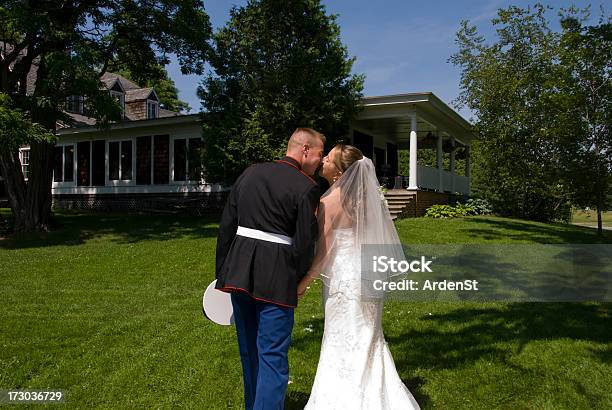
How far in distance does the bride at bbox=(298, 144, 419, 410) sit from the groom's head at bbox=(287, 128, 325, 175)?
14.1 inches

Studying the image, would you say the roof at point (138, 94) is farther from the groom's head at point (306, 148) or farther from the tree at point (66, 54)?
the groom's head at point (306, 148)

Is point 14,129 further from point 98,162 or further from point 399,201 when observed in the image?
point 98,162

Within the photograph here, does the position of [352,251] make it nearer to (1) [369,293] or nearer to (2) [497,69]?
(1) [369,293]

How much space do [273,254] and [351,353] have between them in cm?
99

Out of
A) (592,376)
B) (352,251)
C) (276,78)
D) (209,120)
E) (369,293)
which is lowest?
(592,376)

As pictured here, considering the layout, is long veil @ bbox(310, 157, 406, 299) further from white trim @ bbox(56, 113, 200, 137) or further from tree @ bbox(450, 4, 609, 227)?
white trim @ bbox(56, 113, 200, 137)

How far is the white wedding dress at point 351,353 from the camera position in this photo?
3477mm

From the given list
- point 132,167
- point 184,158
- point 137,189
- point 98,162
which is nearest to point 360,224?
point 184,158

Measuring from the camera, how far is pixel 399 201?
16.9m

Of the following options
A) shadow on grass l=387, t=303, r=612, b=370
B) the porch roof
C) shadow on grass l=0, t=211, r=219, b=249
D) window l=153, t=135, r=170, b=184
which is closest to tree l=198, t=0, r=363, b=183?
the porch roof

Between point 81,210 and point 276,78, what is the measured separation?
13.6 m

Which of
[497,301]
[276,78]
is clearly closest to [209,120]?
[276,78]

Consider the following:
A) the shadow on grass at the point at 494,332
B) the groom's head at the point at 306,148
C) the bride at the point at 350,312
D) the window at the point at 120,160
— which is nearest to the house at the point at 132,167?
the window at the point at 120,160

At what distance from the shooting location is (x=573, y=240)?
13469mm
